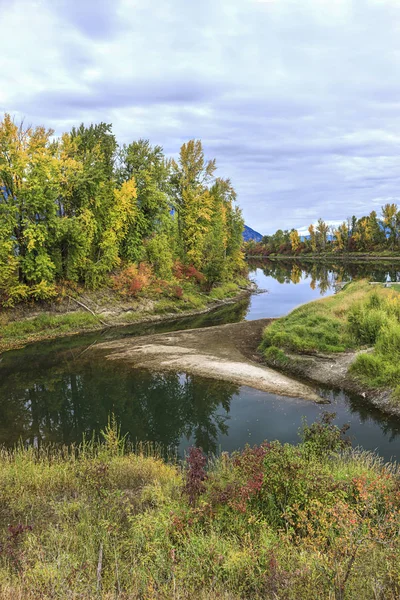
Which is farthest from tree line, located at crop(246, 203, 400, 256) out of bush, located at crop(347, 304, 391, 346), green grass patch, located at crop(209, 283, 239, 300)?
bush, located at crop(347, 304, 391, 346)

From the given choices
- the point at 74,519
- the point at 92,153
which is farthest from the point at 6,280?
the point at 74,519

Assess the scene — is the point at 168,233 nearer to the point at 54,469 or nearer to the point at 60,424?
the point at 60,424

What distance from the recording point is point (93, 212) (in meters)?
41.8

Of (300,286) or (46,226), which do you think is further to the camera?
(300,286)

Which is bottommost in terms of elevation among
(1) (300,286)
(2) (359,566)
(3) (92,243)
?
(2) (359,566)

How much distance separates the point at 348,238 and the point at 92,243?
426 feet

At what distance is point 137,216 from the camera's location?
47844 millimetres

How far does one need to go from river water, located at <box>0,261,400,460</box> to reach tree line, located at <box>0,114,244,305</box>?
10836mm

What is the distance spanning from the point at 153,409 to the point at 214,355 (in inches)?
354

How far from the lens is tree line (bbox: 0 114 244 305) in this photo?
110 feet

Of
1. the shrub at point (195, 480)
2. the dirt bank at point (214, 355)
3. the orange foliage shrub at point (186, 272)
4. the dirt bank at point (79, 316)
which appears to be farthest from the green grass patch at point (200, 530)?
the orange foliage shrub at point (186, 272)

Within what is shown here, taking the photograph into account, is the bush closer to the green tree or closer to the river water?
the river water

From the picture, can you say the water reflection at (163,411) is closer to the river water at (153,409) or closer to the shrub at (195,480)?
the river water at (153,409)

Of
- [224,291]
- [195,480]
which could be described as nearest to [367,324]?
[195,480]
